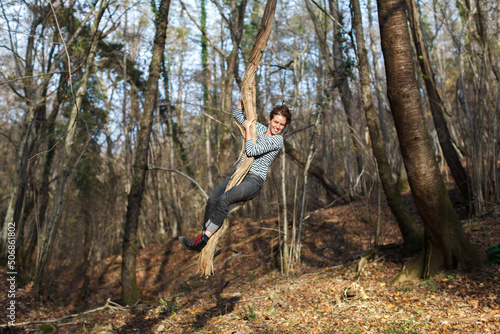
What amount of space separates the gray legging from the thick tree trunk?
3.30 m

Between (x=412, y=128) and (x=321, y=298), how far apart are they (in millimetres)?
2900

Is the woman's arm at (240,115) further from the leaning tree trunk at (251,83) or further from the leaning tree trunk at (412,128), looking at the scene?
the leaning tree trunk at (412,128)

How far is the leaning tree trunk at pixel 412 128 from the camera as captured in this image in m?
4.71

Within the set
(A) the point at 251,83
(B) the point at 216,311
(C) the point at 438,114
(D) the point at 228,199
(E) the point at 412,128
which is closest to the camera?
(A) the point at 251,83

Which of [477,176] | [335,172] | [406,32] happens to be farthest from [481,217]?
[335,172]

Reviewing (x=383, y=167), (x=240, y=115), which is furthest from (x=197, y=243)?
(x=383, y=167)

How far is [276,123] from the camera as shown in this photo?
3.94m

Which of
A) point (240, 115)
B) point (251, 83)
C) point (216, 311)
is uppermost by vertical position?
point (251, 83)

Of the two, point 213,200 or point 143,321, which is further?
point 143,321

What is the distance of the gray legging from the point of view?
373 centimetres

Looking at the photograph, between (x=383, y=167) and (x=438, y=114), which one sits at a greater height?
(x=438, y=114)

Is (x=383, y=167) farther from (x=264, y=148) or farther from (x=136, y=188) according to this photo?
(x=136, y=188)

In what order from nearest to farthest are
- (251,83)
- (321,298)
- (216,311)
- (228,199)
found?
(251,83) < (228,199) < (321,298) < (216,311)

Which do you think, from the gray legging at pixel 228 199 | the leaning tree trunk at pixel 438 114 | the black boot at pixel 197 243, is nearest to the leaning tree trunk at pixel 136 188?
the black boot at pixel 197 243
